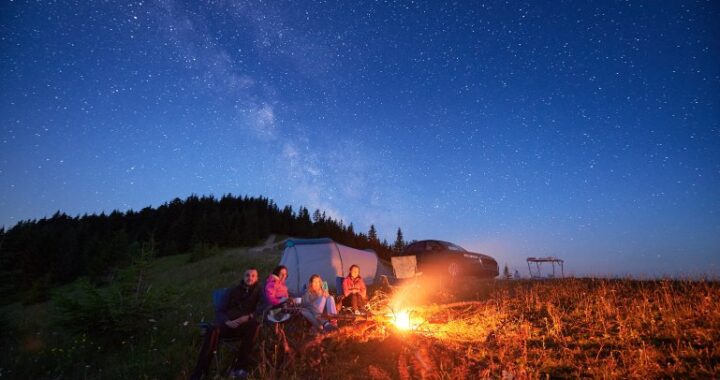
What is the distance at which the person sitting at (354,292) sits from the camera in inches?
345

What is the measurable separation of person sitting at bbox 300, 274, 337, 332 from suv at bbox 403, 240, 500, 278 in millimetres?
7126

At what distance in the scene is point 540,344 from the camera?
5.76 meters

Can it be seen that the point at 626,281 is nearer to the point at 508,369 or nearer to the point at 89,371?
the point at 508,369

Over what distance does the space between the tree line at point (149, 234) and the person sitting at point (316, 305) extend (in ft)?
83.8

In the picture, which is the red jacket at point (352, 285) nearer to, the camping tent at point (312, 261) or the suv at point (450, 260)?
the suv at point (450, 260)

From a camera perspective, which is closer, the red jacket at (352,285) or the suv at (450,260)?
the red jacket at (352,285)

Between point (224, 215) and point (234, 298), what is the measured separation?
59728 mm

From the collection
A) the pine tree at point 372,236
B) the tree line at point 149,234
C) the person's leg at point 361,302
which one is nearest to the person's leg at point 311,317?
the person's leg at point 361,302

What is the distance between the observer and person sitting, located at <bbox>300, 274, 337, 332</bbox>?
260 inches

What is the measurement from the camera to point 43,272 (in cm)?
4994

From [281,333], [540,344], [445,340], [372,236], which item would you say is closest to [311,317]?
[281,333]

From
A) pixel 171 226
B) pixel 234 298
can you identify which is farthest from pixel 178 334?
pixel 171 226

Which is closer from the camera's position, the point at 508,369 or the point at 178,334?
the point at 508,369

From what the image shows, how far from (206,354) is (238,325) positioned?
604 mm
